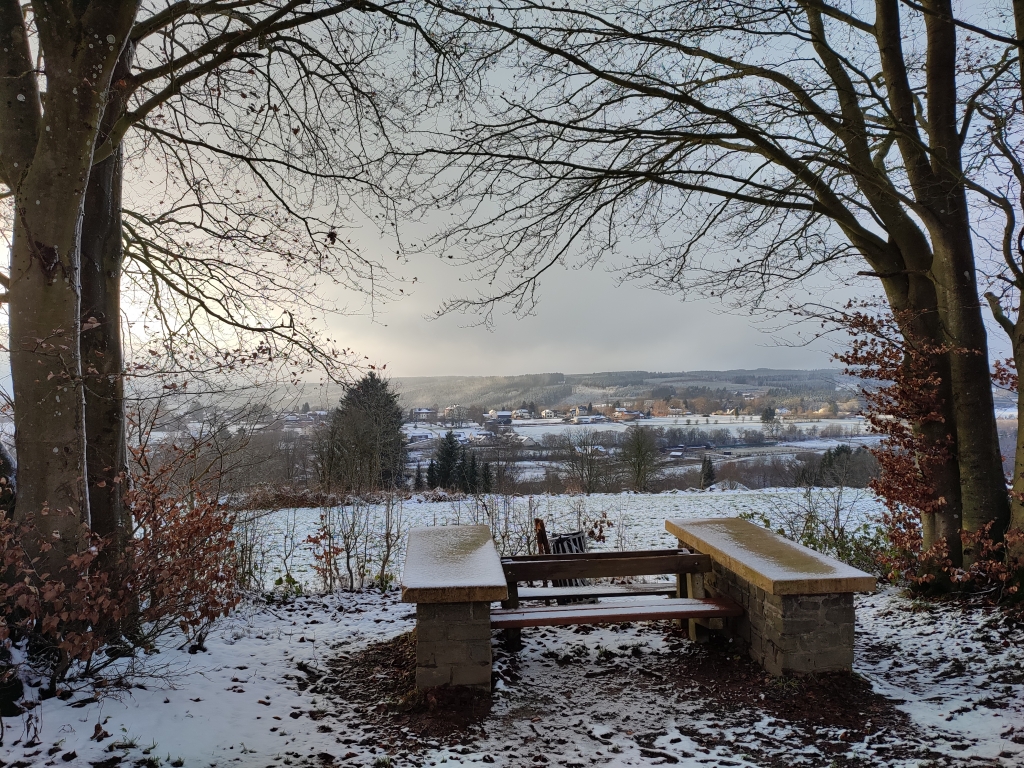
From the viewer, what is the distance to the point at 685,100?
515cm

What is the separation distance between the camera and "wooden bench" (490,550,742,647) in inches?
153

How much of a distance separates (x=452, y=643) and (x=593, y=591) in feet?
4.55

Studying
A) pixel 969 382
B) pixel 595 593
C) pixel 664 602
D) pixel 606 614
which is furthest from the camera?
pixel 969 382

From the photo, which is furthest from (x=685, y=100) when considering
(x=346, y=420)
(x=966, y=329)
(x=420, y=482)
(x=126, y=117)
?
(x=420, y=482)

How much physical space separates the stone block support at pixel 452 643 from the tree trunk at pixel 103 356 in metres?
1.96

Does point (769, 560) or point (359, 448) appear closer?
point (769, 560)

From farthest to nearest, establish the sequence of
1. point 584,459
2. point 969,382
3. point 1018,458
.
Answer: point 584,459 < point 969,382 < point 1018,458

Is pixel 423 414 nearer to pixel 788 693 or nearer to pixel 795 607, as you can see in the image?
pixel 795 607

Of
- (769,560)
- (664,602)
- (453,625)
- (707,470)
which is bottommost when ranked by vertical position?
(707,470)

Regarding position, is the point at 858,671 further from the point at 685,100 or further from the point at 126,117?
the point at 126,117

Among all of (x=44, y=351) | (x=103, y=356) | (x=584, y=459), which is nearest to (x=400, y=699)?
(x=44, y=351)

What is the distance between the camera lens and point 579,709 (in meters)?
3.58

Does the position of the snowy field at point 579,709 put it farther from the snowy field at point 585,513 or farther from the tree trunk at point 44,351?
the snowy field at point 585,513

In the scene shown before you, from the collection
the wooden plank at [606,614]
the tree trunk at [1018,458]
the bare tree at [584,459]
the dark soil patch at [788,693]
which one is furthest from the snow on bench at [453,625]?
the bare tree at [584,459]
